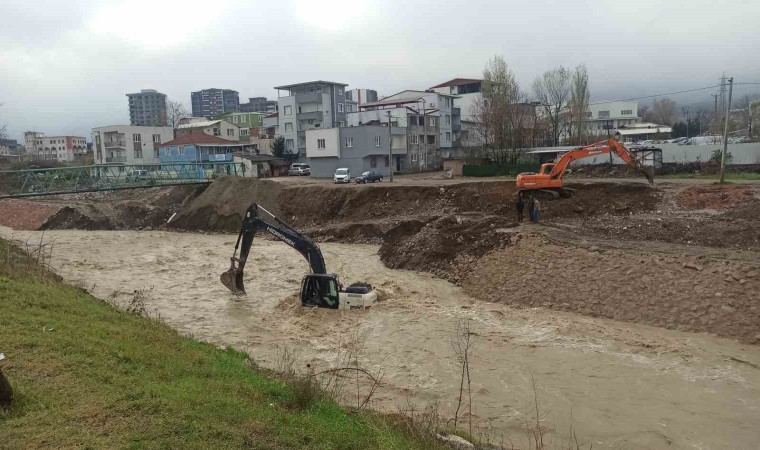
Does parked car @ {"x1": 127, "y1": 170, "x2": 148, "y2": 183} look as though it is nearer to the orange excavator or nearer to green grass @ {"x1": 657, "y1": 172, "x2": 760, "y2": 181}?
the orange excavator

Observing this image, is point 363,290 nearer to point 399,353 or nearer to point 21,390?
point 399,353

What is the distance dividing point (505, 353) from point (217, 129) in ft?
297

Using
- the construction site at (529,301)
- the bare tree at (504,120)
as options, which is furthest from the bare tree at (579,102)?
the construction site at (529,301)

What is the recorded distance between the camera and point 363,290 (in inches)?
755

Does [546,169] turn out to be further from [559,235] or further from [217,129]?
[217,129]

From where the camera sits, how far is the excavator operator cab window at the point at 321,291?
18.7 metres

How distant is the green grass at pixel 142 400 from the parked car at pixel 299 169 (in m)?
58.6

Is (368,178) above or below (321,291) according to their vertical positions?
above

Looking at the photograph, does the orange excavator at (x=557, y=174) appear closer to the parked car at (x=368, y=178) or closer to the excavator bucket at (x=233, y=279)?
the excavator bucket at (x=233, y=279)

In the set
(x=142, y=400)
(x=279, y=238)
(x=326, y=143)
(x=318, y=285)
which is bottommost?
(x=318, y=285)

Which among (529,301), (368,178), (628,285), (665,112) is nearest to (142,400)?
(529,301)

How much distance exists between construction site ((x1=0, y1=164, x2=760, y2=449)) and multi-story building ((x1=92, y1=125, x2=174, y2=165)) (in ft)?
207

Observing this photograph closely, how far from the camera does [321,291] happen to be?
18703mm

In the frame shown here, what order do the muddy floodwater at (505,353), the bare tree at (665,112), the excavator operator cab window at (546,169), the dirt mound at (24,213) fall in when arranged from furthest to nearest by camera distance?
the bare tree at (665,112) < the dirt mound at (24,213) < the excavator operator cab window at (546,169) < the muddy floodwater at (505,353)
